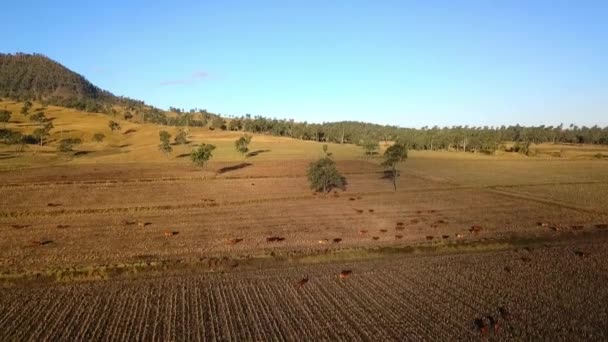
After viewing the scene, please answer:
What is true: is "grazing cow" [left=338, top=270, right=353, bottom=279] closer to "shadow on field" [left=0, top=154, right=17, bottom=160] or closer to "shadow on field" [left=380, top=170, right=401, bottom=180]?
"shadow on field" [left=380, top=170, right=401, bottom=180]

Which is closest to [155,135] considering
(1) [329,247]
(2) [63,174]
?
(2) [63,174]

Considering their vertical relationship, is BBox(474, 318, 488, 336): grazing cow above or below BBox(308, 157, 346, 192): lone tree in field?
below

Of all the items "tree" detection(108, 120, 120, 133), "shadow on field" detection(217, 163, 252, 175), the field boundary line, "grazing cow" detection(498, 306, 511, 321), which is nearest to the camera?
"grazing cow" detection(498, 306, 511, 321)

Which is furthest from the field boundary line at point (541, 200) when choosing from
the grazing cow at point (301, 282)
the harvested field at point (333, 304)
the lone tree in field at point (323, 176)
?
the grazing cow at point (301, 282)

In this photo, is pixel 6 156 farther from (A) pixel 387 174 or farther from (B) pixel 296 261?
(B) pixel 296 261

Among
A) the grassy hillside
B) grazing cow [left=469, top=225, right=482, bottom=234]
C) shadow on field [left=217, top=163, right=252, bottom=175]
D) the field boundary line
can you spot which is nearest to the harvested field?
grazing cow [left=469, top=225, right=482, bottom=234]

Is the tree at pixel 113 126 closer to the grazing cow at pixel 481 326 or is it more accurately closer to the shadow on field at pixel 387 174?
the shadow on field at pixel 387 174

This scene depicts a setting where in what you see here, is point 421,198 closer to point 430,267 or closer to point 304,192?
point 304,192

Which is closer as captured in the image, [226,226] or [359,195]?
[226,226]
